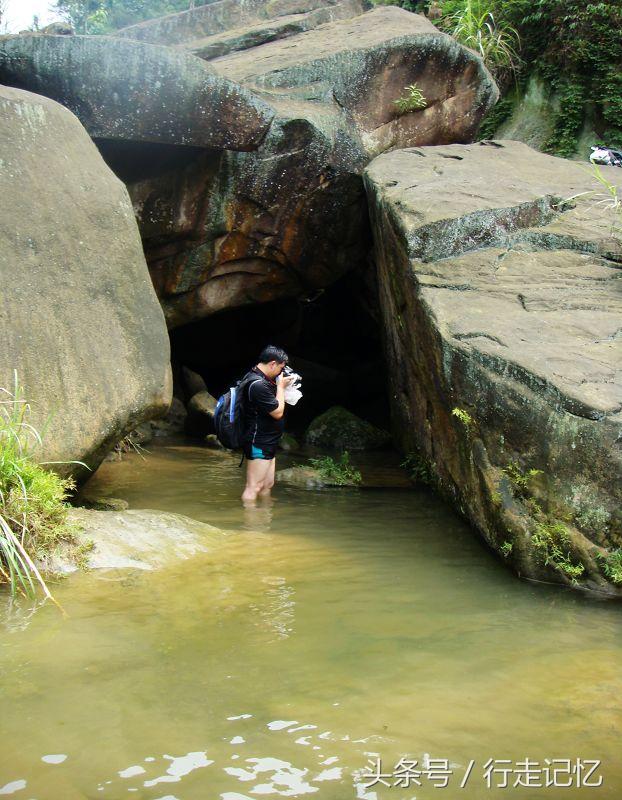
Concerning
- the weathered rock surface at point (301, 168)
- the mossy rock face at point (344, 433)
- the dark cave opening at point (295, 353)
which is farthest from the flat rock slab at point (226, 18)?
the mossy rock face at point (344, 433)

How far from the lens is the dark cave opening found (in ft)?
37.8

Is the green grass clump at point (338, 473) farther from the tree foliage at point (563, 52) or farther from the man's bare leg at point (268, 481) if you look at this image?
the tree foliage at point (563, 52)

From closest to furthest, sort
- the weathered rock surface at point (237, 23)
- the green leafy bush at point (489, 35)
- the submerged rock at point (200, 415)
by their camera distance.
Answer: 1. the submerged rock at point (200, 415)
2. the weathered rock surface at point (237, 23)
3. the green leafy bush at point (489, 35)

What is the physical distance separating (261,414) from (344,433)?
2830 mm

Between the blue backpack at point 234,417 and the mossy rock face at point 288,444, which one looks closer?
the blue backpack at point 234,417

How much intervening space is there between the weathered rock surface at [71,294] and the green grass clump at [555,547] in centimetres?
278

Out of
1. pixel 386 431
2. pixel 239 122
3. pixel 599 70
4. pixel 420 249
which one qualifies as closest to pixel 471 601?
pixel 420 249

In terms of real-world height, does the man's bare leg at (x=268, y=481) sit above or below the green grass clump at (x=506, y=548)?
below

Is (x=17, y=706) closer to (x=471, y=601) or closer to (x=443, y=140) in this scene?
(x=471, y=601)

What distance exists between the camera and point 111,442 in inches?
219

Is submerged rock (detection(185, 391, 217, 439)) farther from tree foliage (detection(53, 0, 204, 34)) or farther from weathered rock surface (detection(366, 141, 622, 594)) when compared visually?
tree foliage (detection(53, 0, 204, 34))

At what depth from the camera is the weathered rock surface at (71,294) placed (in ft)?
17.1

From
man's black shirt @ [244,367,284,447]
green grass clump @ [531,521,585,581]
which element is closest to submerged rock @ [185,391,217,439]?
man's black shirt @ [244,367,284,447]

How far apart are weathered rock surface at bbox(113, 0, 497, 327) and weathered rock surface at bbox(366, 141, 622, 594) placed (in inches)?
29.2
